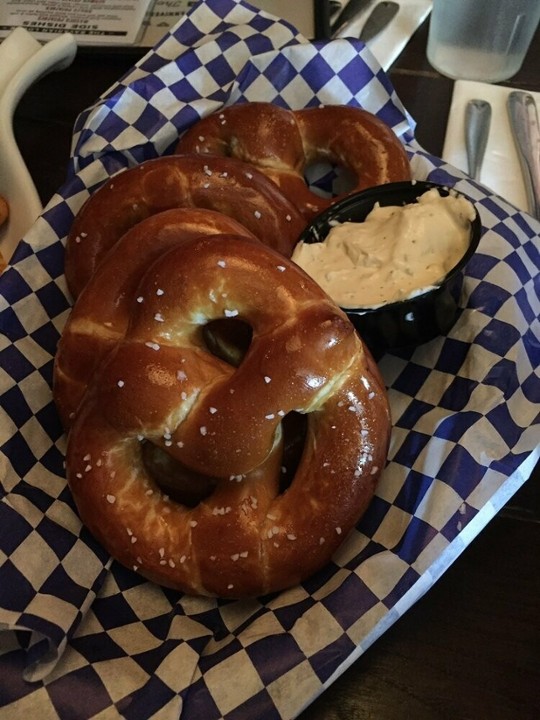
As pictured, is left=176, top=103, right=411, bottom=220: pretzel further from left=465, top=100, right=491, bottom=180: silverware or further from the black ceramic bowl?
left=465, top=100, right=491, bottom=180: silverware

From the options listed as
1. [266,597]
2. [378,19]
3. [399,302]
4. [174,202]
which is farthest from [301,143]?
[266,597]

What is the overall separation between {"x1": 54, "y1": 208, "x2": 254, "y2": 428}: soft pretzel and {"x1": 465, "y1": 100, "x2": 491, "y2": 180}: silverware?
628 mm

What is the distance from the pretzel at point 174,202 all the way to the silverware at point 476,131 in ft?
1.51

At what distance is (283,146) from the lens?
4.13ft

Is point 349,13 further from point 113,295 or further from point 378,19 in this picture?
point 113,295

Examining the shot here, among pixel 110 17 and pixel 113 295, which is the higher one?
pixel 110 17

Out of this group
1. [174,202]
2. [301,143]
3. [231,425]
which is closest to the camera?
[231,425]

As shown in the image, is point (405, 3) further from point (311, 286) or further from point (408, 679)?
point (408, 679)

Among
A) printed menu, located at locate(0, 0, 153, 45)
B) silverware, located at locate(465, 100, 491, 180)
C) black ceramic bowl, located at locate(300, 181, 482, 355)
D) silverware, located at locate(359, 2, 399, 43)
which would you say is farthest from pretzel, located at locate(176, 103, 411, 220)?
printed menu, located at locate(0, 0, 153, 45)

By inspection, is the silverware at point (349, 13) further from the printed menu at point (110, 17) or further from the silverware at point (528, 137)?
the silverware at point (528, 137)

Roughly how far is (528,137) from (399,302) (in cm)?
64

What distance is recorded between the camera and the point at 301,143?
1295 mm

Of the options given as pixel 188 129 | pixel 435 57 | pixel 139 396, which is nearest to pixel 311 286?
pixel 139 396

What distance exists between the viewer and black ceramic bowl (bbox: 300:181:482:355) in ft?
3.31
